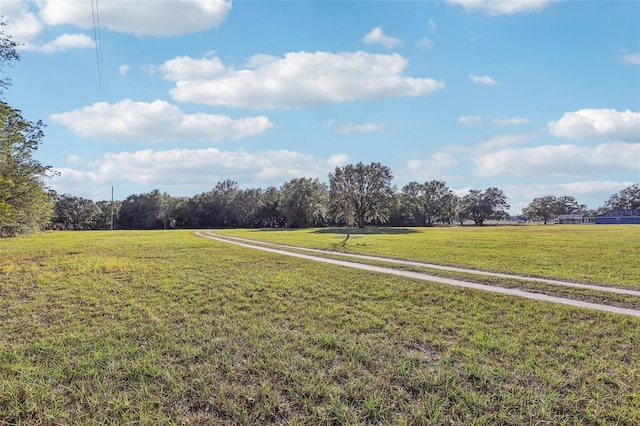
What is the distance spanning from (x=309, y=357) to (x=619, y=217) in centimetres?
12589

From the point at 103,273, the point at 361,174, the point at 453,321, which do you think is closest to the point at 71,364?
the point at 453,321

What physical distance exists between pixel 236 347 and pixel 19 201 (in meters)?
24.3

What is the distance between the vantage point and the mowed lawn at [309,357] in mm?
4766

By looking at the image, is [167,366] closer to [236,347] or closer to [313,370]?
[236,347]

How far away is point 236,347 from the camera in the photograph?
6.61 m

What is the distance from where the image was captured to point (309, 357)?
6.22 m

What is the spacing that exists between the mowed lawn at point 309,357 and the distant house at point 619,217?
115348mm

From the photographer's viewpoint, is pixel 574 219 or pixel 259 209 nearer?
pixel 259 209

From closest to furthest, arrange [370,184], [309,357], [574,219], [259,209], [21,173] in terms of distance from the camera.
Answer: [309,357], [21,173], [370,184], [259,209], [574,219]

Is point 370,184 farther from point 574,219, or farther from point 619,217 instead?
point 574,219

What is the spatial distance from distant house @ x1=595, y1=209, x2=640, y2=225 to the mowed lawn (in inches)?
4541

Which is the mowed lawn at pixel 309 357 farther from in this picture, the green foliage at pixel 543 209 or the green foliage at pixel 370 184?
the green foliage at pixel 543 209

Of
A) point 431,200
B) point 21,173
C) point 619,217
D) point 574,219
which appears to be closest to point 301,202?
point 431,200

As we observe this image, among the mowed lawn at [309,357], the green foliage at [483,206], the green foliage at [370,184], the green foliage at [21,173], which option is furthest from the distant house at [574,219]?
the green foliage at [21,173]
